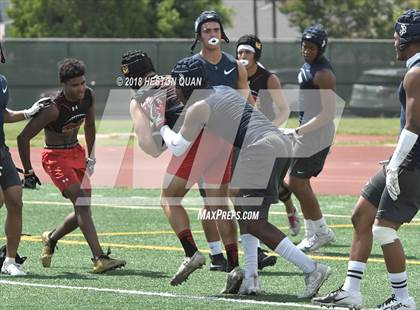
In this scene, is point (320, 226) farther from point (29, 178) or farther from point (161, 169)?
point (161, 169)

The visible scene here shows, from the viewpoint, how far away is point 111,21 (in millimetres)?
44156

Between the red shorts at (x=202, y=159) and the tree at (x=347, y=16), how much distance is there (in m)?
39.8

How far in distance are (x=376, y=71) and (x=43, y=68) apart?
1106 cm

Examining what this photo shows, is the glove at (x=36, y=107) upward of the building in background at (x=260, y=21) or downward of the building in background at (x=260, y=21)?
upward

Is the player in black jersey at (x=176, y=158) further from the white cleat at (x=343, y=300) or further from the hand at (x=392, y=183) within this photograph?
the hand at (x=392, y=183)

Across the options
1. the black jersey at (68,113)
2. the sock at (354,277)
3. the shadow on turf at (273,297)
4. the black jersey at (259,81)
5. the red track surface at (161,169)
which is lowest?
the red track surface at (161,169)

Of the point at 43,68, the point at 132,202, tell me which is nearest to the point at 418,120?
the point at 132,202

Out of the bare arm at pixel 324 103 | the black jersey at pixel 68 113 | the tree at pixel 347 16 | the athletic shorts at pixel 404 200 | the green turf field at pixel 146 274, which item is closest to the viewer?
the athletic shorts at pixel 404 200

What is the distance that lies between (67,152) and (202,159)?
172 cm

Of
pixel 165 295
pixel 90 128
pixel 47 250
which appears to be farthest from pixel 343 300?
pixel 90 128

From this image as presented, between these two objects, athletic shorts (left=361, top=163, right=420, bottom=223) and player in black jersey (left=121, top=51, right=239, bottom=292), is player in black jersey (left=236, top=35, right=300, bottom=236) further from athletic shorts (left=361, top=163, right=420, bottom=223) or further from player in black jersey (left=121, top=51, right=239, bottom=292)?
athletic shorts (left=361, top=163, right=420, bottom=223)

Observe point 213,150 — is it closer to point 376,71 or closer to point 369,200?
point 369,200

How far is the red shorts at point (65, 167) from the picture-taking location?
10.7 metres

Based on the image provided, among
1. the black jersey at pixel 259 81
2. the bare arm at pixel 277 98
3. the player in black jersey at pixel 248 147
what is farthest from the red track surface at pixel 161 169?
the player in black jersey at pixel 248 147
